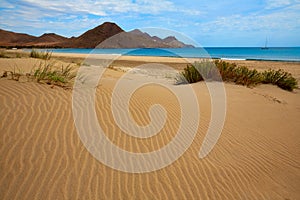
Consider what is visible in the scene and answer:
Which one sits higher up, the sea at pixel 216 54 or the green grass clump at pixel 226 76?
the green grass clump at pixel 226 76

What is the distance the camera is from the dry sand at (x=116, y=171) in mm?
2779

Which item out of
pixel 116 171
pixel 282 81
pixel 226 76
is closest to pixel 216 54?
pixel 282 81

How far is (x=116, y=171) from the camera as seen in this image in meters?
3.13

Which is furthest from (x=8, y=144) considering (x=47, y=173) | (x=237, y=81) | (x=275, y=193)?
(x=237, y=81)

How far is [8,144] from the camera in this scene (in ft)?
10.4

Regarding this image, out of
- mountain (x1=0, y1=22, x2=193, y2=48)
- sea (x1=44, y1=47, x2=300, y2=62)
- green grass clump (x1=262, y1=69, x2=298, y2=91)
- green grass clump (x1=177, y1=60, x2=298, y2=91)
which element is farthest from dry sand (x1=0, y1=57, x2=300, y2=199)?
mountain (x1=0, y1=22, x2=193, y2=48)

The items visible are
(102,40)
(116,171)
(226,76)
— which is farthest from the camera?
(102,40)

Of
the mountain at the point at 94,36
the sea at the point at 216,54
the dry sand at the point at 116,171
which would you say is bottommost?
the sea at the point at 216,54

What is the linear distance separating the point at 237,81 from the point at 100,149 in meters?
7.65

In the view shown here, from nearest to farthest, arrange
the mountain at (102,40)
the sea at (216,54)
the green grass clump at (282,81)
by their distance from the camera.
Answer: the green grass clump at (282,81) → the sea at (216,54) → the mountain at (102,40)

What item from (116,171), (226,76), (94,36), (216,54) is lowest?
(216,54)

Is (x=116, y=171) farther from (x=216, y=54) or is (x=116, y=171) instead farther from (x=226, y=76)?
(x=216, y=54)

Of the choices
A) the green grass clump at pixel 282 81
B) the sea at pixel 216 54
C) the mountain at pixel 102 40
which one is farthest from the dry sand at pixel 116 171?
the mountain at pixel 102 40

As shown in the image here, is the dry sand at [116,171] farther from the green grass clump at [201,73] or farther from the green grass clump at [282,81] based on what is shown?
the green grass clump at [282,81]
